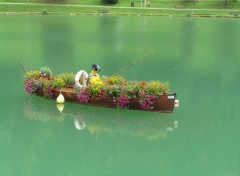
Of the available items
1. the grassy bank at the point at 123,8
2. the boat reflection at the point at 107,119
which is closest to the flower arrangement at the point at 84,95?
the boat reflection at the point at 107,119

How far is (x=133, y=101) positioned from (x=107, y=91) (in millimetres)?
1079

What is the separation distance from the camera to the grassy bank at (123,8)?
6800cm

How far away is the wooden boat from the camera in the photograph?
1551 cm

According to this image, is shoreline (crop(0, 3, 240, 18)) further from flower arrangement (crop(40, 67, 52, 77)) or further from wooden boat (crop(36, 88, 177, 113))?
wooden boat (crop(36, 88, 177, 113))

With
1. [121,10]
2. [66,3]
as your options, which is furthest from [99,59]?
[66,3]

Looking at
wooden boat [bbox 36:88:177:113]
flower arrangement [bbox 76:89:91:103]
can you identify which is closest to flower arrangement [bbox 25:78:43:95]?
wooden boat [bbox 36:88:177:113]

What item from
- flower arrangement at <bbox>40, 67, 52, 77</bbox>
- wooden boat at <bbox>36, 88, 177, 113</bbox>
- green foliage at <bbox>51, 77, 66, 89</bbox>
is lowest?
wooden boat at <bbox>36, 88, 177, 113</bbox>

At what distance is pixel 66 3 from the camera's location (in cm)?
7519

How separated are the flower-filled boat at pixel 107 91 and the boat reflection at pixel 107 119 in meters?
0.28

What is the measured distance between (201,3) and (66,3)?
2488 cm

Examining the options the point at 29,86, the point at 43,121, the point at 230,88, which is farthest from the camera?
the point at 230,88

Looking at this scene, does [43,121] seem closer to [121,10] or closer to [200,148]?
[200,148]

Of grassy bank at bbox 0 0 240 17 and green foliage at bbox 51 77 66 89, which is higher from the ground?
green foliage at bbox 51 77 66 89

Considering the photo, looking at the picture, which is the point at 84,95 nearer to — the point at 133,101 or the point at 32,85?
the point at 133,101
